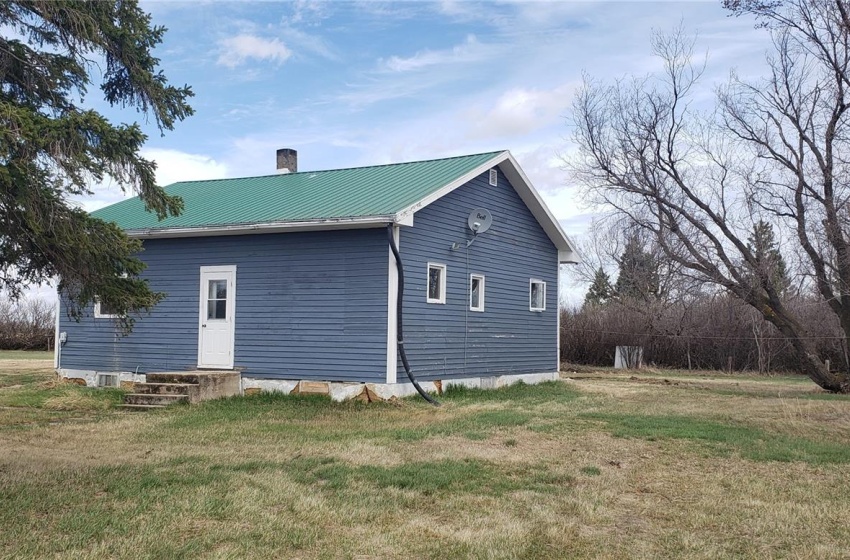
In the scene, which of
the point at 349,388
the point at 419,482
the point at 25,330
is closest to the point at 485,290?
the point at 349,388

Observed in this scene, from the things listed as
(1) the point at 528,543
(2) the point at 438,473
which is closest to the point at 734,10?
(2) the point at 438,473

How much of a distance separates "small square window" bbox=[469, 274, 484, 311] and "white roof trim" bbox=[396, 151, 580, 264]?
202 centimetres

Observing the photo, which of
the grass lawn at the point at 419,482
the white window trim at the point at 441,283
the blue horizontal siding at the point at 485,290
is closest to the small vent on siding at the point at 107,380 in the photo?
the grass lawn at the point at 419,482

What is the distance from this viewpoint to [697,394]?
17.5 m

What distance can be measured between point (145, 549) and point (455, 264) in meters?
11.0

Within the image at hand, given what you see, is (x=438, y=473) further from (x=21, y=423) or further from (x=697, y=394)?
(x=697, y=394)

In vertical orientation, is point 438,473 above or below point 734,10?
below

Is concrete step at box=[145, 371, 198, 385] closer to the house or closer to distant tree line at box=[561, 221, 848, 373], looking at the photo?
the house

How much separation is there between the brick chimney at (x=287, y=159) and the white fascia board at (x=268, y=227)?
5.07m

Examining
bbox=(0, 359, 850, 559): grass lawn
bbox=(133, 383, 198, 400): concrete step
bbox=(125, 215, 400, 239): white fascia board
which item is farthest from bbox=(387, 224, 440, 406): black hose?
bbox=(133, 383, 198, 400): concrete step

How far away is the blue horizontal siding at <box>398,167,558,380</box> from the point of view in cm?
1466

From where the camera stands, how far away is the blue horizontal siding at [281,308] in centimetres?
1395

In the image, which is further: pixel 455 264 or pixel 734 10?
pixel 734 10

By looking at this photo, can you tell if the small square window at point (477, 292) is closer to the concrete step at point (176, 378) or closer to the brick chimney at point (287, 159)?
the concrete step at point (176, 378)
